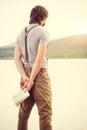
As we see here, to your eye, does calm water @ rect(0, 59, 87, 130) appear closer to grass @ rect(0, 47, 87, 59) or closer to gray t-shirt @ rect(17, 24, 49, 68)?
grass @ rect(0, 47, 87, 59)

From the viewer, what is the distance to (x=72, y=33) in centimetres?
416

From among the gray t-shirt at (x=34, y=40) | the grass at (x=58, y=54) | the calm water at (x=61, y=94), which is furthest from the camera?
the grass at (x=58, y=54)

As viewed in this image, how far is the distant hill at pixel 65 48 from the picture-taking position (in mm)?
4174

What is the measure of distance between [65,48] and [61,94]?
3.77 ft

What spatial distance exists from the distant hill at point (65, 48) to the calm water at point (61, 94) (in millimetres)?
86

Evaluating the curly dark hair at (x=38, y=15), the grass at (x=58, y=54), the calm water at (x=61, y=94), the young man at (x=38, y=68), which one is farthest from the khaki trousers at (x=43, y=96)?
the grass at (x=58, y=54)

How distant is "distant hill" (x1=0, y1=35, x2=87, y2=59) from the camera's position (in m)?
4.17

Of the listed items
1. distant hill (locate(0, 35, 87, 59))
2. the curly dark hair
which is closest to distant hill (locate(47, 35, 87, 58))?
distant hill (locate(0, 35, 87, 59))

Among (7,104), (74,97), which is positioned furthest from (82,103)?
(7,104)

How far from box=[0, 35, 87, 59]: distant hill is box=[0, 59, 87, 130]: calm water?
0.09m

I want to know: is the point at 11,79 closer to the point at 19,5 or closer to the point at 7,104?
the point at 7,104

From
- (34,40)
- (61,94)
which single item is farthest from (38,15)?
(61,94)

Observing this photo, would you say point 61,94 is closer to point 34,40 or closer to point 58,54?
point 58,54

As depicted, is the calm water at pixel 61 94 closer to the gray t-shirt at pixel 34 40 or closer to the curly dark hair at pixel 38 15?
the gray t-shirt at pixel 34 40
